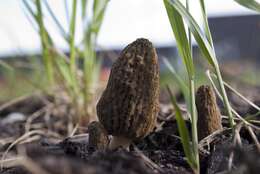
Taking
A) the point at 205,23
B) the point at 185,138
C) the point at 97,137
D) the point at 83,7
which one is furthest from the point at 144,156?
the point at 83,7

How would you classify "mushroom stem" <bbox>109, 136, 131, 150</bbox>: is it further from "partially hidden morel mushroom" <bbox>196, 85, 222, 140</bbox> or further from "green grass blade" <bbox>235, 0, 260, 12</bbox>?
"green grass blade" <bbox>235, 0, 260, 12</bbox>

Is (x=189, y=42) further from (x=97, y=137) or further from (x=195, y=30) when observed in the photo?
(x=97, y=137)

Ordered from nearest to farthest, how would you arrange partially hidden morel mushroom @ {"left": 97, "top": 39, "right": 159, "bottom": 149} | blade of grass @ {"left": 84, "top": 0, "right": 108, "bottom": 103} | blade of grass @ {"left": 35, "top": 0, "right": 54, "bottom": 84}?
1. partially hidden morel mushroom @ {"left": 97, "top": 39, "right": 159, "bottom": 149}
2. blade of grass @ {"left": 35, "top": 0, "right": 54, "bottom": 84}
3. blade of grass @ {"left": 84, "top": 0, "right": 108, "bottom": 103}

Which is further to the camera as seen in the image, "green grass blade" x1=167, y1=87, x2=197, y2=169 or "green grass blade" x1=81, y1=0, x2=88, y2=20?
"green grass blade" x1=81, y1=0, x2=88, y2=20

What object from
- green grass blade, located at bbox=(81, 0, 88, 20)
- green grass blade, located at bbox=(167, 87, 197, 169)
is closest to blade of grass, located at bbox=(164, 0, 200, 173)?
green grass blade, located at bbox=(167, 87, 197, 169)

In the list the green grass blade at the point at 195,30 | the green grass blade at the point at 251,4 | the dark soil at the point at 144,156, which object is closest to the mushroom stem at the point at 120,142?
the dark soil at the point at 144,156

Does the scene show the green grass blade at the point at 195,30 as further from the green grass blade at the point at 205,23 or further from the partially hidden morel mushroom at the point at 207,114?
the partially hidden morel mushroom at the point at 207,114
